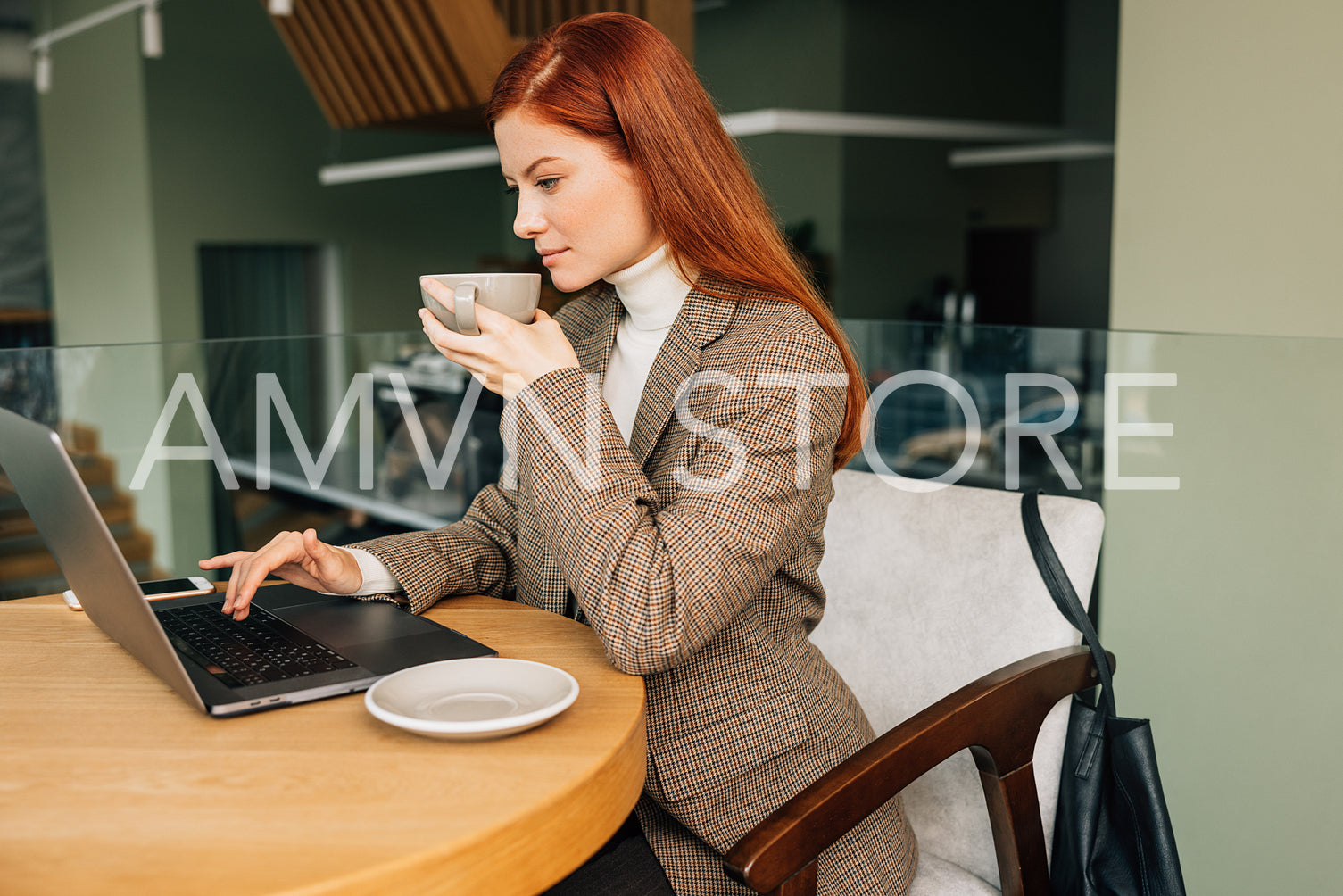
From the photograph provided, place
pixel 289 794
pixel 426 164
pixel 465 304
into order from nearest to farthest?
1. pixel 289 794
2. pixel 465 304
3. pixel 426 164

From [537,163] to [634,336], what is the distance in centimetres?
24

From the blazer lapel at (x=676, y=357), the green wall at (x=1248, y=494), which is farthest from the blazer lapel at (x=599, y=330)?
the green wall at (x=1248, y=494)

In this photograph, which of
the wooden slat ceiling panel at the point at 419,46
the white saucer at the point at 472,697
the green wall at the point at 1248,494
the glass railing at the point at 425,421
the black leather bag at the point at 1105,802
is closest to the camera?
the white saucer at the point at 472,697

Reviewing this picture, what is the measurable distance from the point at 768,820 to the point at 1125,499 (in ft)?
4.33

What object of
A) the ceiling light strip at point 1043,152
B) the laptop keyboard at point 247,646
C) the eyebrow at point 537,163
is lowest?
the laptop keyboard at point 247,646

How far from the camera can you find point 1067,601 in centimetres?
Answer: 122

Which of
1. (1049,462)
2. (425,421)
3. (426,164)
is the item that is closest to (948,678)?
(1049,462)

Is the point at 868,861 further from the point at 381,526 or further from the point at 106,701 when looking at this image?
the point at 381,526

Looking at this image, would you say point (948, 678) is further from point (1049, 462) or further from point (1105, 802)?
point (1049, 462)

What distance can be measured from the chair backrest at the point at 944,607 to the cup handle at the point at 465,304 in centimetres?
67

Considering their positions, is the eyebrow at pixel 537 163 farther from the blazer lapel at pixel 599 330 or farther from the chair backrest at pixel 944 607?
the chair backrest at pixel 944 607

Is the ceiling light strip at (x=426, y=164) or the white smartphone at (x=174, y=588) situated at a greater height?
the ceiling light strip at (x=426, y=164)

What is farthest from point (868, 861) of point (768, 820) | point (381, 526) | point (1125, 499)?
point (381, 526)

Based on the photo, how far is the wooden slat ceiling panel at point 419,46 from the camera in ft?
12.8
